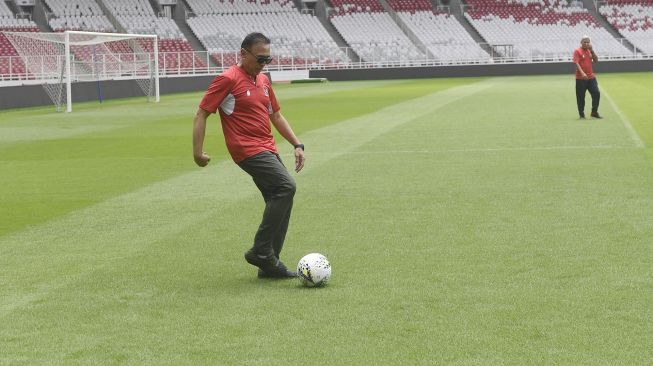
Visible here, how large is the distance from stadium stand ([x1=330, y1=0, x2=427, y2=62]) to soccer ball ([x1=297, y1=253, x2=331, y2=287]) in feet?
203

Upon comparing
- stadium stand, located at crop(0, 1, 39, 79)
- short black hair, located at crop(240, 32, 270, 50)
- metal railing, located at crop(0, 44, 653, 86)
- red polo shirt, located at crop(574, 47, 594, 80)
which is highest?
short black hair, located at crop(240, 32, 270, 50)

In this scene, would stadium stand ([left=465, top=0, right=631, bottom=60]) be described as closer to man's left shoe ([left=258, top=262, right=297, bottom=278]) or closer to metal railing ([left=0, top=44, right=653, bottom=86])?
metal railing ([left=0, top=44, right=653, bottom=86])

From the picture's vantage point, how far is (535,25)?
78.2 meters

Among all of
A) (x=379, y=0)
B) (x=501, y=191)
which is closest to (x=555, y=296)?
(x=501, y=191)

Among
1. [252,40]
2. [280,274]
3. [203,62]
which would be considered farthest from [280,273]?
[203,62]

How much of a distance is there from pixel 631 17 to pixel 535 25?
7.28 metres

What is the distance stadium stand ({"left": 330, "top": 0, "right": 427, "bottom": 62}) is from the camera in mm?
69438

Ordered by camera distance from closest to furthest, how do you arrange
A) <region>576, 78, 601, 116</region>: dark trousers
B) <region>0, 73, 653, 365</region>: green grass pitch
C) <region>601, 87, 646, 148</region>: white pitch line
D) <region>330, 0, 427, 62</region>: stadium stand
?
<region>0, 73, 653, 365</region>: green grass pitch
<region>601, 87, 646, 148</region>: white pitch line
<region>576, 78, 601, 116</region>: dark trousers
<region>330, 0, 427, 62</region>: stadium stand

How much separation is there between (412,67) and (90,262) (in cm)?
5836

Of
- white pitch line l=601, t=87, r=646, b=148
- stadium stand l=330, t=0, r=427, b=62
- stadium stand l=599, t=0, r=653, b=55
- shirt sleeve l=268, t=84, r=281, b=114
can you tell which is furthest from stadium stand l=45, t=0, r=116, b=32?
shirt sleeve l=268, t=84, r=281, b=114

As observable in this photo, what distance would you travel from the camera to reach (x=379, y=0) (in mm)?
80000

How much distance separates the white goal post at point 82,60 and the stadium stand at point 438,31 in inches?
1029

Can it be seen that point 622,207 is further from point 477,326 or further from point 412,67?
point 412,67

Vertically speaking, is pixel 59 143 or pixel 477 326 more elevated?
pixel 477 326
